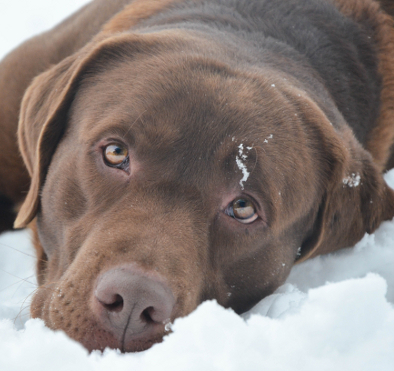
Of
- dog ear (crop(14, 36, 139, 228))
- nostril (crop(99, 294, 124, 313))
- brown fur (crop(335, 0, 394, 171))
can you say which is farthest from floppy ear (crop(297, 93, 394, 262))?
nostril (crop(99, 294, 124, 313))

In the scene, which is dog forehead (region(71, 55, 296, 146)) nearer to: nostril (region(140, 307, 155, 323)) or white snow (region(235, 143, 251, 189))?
white snow (region(235, 143, 251, 189))

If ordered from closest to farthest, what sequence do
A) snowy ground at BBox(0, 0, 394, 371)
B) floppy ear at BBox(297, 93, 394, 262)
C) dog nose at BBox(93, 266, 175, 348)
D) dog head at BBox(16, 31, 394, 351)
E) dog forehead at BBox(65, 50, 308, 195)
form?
1. snowy ground at BBox(0, 0, 394, 371)
2. dog nose at BBox(93, 266, 175, 348)
3. dog head at BBox(16, 31, 394, 351)
4. dog forehead at BBox(65, 50, 308, 195)
5. floppy ear at BBox(297, 93, 394, 262)

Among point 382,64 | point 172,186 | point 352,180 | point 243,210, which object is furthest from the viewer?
point 382,64

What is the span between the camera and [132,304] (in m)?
1.87

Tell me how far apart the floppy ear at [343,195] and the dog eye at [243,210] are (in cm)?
51

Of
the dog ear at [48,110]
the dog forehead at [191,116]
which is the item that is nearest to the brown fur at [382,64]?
the dog forehead at [191,116]

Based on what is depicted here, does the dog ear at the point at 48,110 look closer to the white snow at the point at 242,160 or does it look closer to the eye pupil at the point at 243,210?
the white snow at the point at 242,160

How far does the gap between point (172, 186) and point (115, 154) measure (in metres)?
0.31

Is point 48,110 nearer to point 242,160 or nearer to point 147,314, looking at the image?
point 242,160

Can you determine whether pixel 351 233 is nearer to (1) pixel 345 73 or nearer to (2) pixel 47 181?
(1) pixel 345 73

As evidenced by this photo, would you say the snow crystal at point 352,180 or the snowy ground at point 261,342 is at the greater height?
the snowy ground at point 261,342

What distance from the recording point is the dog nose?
189 centimetres

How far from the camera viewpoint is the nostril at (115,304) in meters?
1.92

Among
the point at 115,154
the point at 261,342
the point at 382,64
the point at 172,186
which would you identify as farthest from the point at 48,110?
the point at 382,64
